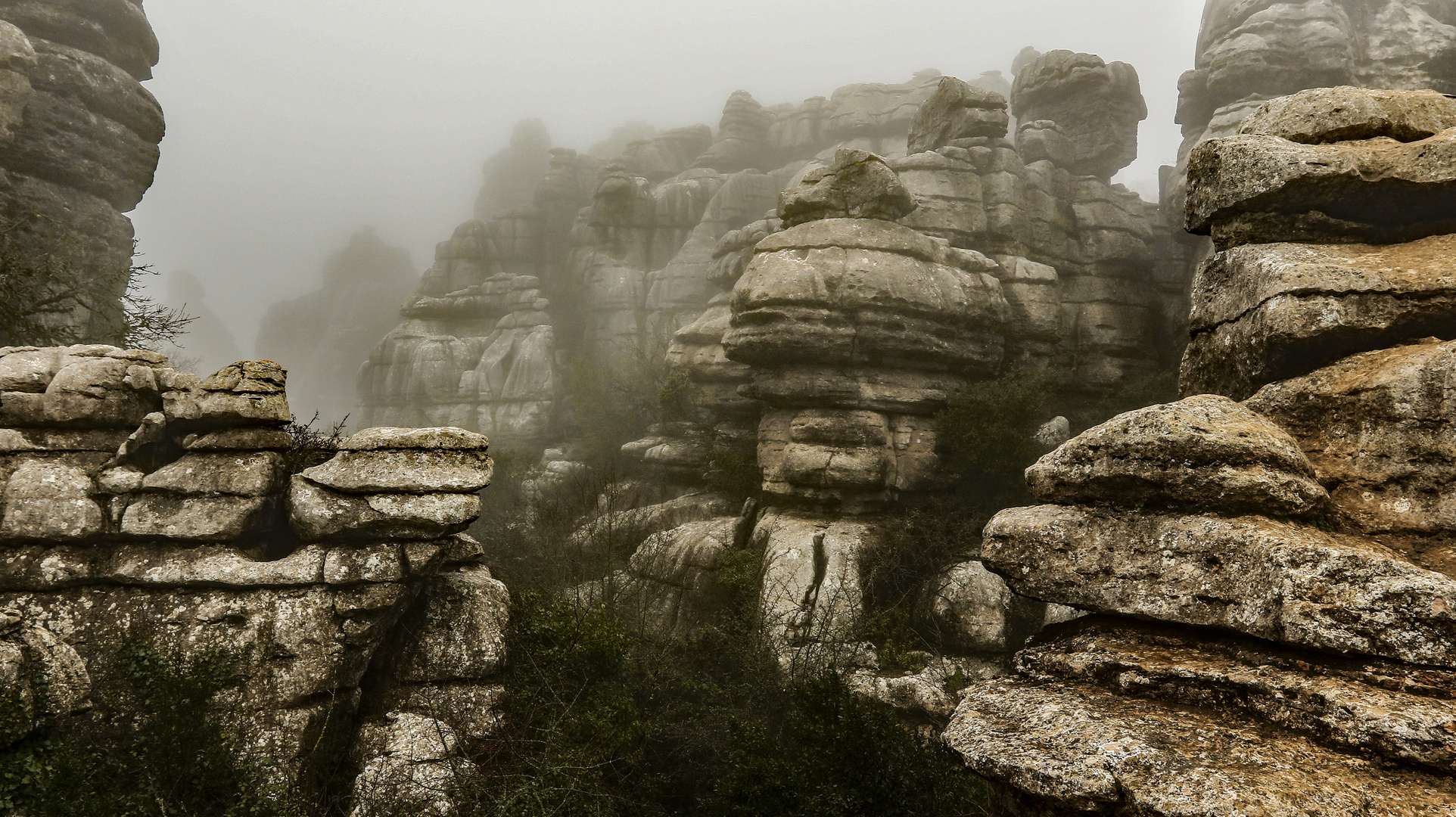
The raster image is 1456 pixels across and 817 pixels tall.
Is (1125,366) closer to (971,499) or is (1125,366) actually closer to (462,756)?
(971,499)

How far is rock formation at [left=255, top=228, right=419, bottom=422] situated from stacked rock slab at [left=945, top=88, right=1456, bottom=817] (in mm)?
62703

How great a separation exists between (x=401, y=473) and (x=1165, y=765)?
10164mm

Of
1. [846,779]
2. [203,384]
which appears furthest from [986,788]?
[203,384]

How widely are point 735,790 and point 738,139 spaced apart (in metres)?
47.7

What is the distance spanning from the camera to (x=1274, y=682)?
5277 millimetres

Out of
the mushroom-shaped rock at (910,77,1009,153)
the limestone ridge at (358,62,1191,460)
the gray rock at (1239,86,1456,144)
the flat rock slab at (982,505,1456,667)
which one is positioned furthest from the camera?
the mushroom-shaped rock at (910,77,1009,153)

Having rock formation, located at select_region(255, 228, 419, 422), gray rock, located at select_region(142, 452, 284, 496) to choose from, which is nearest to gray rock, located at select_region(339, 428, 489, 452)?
gray rock, located at select_region(142, 452, 284, 496)

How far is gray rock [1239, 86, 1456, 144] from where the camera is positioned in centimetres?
812

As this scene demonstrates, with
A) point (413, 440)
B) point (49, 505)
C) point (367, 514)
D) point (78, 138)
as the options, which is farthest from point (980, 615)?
point (78, 138)

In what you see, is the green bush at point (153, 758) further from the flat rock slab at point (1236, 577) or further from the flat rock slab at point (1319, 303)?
the flat rock slab at point (1319, 303)

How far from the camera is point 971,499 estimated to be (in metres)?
20.3

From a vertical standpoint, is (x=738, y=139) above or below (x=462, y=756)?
above

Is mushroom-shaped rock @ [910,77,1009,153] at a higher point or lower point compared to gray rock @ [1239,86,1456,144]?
higher

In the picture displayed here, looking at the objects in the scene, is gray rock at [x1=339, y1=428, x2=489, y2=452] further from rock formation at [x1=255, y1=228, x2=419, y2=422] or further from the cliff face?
rock formation at [x1=255, y1=228, x2=419, y2=422]
